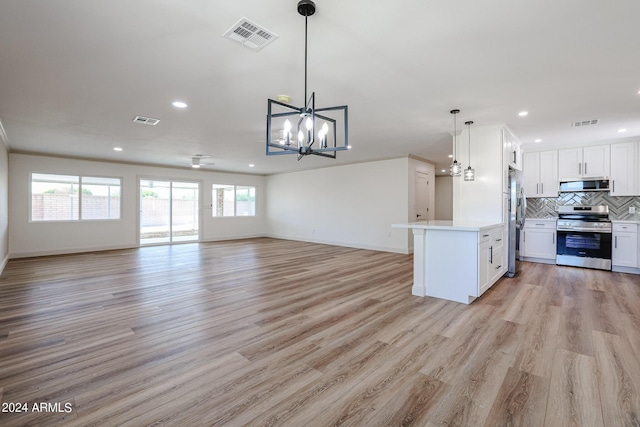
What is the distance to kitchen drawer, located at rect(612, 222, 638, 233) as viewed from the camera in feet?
16.6

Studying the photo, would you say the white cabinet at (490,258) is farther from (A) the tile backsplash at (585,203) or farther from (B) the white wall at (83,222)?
(B) the white wall at (83,222)

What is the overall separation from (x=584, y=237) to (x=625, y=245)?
56cm

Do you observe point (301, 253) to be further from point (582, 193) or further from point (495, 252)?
point (582, 193)

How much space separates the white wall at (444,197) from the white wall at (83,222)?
790 cm

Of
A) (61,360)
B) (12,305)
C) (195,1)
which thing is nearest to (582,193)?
(195,1)

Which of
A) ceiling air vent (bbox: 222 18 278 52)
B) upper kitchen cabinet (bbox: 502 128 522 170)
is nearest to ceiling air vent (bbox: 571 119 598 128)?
upper kitchen cabinet (bbox: 502 128 522 170)

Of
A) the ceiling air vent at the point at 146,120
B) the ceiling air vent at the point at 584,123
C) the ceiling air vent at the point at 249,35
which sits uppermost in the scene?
the ceiling air vent at the point at 146,120

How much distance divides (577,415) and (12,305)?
5435 mm

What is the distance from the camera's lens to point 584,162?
568 cm

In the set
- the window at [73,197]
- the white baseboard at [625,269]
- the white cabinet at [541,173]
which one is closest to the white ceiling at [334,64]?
the white cabinet at [541,173]

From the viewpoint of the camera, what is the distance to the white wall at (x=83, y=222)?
21.9 feet

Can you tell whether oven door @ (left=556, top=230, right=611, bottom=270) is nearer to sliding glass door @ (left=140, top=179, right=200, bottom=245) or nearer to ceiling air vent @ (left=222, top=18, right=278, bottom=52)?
ceiling air vent @ (left=222, top=18, right=278, bottom=52)

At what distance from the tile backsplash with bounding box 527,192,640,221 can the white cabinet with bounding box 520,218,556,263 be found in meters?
0.35

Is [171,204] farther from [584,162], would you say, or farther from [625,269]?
[625,269]
